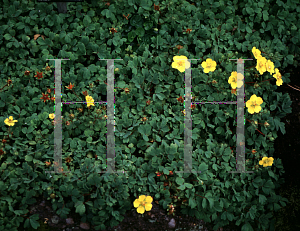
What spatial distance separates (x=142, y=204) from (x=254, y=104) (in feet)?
4.05

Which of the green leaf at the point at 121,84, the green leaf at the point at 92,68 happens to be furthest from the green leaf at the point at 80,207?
the green leaf at the point at 92,68

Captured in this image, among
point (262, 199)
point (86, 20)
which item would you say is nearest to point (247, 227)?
point (262, 199)

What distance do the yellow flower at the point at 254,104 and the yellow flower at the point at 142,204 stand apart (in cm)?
111

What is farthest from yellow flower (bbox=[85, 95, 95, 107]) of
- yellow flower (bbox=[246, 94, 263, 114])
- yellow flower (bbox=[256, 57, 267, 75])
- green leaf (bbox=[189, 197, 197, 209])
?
yellow flower (bbox=[256, 57, 267, 75])

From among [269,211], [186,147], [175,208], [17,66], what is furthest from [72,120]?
[269,211]

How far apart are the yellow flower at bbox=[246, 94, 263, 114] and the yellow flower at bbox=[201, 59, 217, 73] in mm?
409

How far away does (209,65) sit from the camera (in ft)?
8.19

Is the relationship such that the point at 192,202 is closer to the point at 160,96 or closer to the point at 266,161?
the point at 266,161

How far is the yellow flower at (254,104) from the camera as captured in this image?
241cm

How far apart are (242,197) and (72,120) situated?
1.55 m

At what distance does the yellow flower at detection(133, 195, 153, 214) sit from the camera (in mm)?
2188

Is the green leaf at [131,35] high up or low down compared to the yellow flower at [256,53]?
up

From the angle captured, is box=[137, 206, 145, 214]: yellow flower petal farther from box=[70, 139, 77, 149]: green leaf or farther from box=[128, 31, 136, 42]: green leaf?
box=[128, 31, 136, 42]: green leaf

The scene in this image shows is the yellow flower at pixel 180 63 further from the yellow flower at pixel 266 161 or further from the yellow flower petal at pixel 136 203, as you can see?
the yellow flower petal at pixel 136 203
